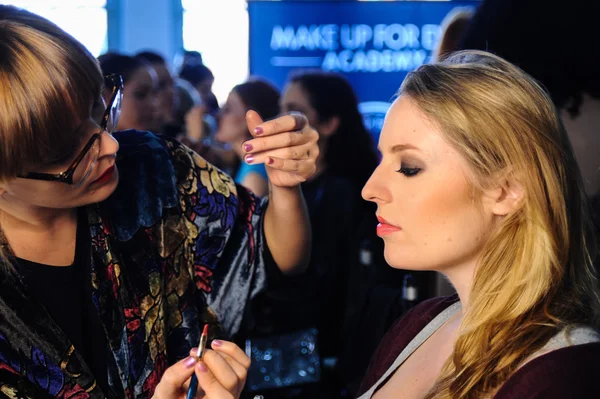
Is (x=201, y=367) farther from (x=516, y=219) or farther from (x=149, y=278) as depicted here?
(x=516, y=219)

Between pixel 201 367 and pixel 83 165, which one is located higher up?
pixel 83 165

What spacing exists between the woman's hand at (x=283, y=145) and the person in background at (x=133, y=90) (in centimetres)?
171

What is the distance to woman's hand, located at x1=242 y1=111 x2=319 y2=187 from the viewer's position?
4.14 ft

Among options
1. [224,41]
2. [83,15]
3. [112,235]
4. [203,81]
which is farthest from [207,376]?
[83,15]

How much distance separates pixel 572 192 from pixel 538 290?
0.58 feet

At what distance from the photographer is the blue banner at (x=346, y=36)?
3.18 metres

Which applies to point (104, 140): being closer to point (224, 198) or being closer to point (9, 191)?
point (9, 191)

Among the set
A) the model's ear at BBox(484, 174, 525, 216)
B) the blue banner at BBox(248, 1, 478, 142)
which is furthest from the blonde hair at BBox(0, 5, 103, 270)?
the blue banner at BBox(248, 1, 478, 142)

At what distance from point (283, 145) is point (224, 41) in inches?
232

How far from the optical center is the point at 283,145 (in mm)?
1274

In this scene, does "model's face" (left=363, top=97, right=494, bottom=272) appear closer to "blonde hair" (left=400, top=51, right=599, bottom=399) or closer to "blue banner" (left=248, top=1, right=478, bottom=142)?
"blonde hair" (left=400, top=51, right=599, bottom=399)

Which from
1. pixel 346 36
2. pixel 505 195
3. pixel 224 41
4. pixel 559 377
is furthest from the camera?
pixel 224 41

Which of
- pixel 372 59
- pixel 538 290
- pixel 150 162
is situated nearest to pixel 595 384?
pixel 538 290

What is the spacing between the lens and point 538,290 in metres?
1.09
